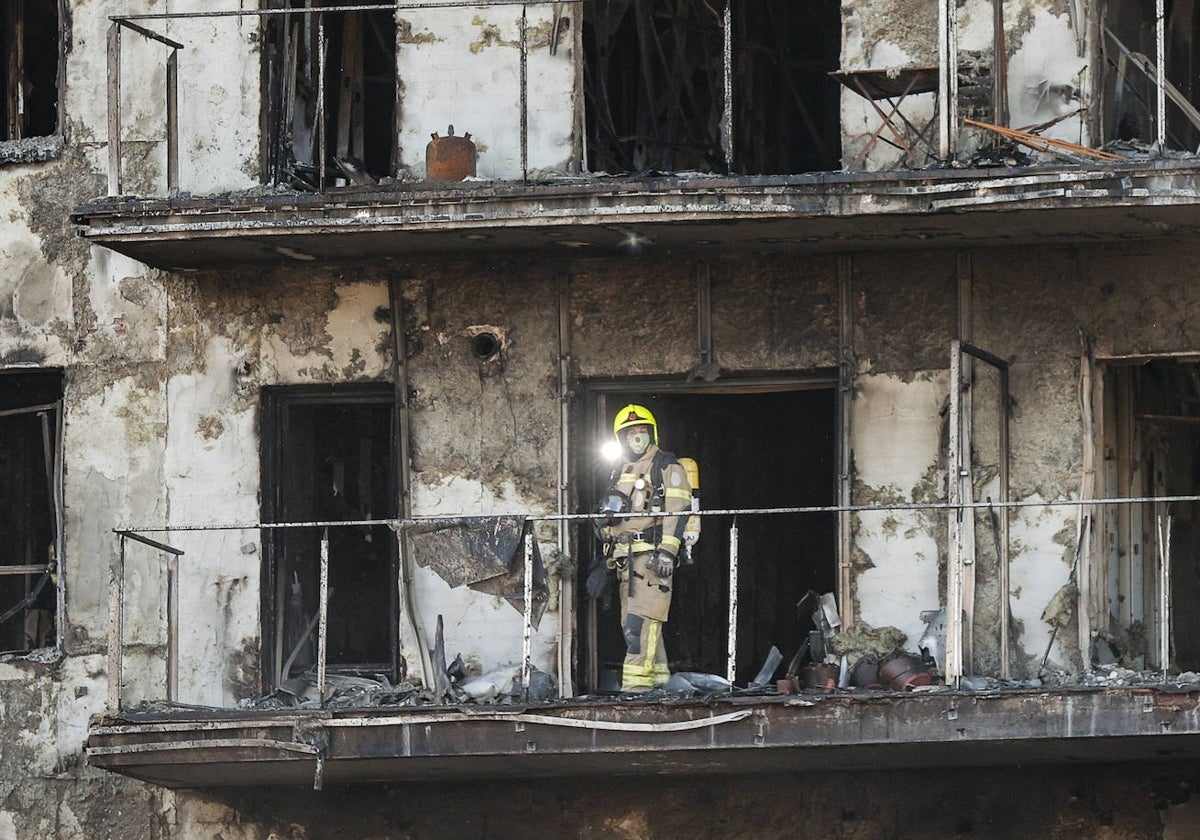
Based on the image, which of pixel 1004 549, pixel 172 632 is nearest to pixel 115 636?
pixel 172 632

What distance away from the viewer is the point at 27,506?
54.4 feet

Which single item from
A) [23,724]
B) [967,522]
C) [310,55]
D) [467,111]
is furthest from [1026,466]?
[23,724]

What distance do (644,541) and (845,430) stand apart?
1.38 meters

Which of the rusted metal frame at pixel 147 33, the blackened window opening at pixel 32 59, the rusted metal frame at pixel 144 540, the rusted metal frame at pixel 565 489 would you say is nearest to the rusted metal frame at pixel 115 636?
the rusted metal frame at pixel 144 540

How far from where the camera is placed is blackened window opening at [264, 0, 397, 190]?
52.3ft

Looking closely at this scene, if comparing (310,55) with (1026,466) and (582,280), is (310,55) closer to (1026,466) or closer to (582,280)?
(582,280)

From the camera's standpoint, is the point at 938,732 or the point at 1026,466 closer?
the point at 938,732

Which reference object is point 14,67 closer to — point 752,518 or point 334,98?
point 334,98

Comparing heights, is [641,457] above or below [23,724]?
above

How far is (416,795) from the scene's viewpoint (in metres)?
15.2

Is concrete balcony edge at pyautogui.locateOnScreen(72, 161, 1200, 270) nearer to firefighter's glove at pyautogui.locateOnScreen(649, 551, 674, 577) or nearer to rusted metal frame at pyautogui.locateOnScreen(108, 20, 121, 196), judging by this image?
rusted metal frame at pyautogui.locateOnScreen(108, 20, 121, 196)

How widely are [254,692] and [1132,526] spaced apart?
5455mm

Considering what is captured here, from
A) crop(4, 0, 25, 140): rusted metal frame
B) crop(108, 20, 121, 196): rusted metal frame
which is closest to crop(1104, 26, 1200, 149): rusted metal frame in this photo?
crop(108, 20, 121, 196): rusted metal frame

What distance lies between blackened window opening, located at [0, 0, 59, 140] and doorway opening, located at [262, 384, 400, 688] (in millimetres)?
2856
